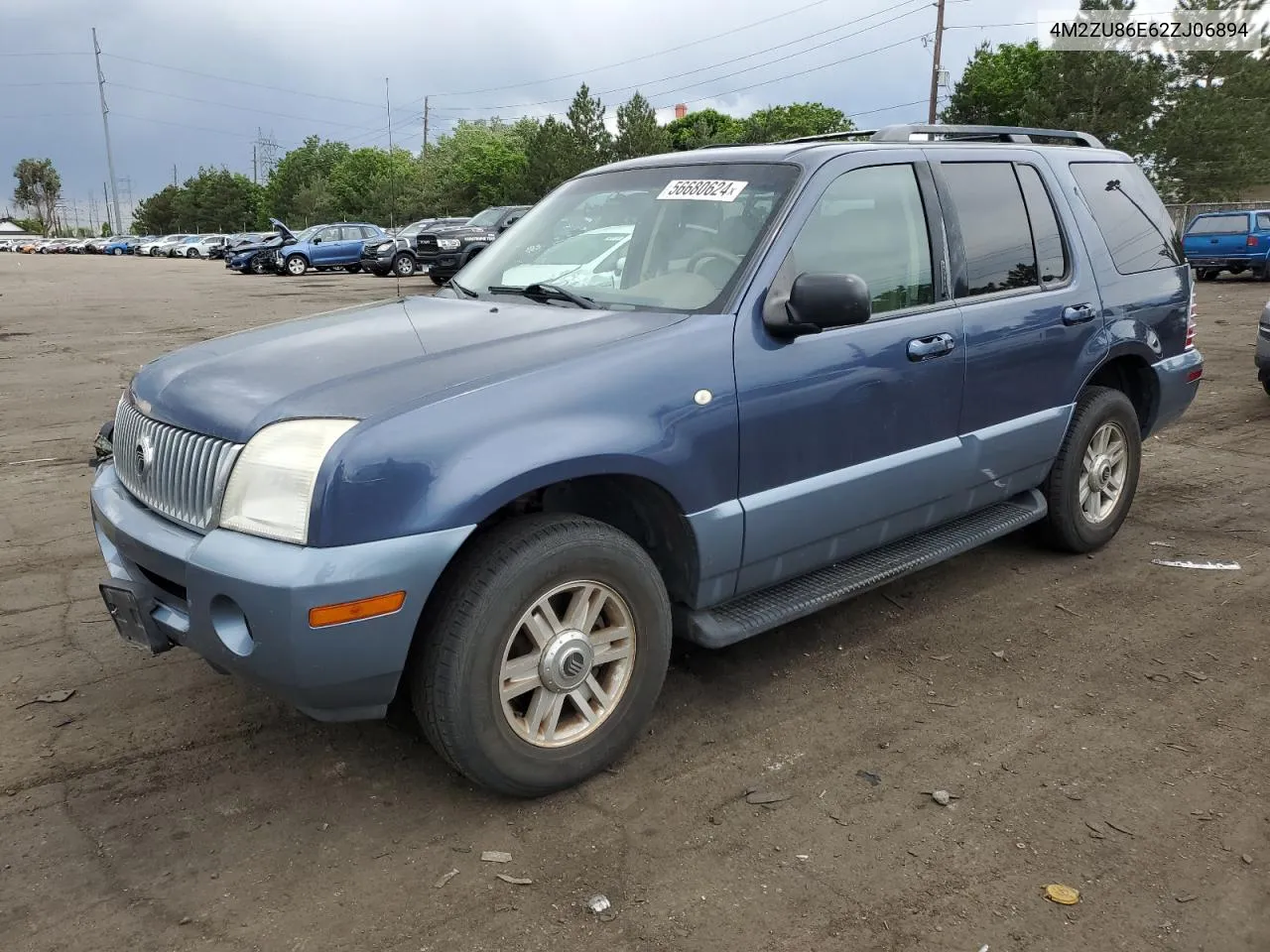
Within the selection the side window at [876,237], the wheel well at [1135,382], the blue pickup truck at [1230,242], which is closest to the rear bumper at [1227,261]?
the blue pickup truck at [1230,242]

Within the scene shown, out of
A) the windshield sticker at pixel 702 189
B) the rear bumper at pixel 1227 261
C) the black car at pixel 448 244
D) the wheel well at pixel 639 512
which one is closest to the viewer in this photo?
the wheel well at pixel 639 512

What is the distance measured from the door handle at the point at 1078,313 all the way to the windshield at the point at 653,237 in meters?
1.63

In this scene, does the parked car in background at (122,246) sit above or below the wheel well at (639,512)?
above

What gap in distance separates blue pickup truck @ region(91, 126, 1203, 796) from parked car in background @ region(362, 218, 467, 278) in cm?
2369

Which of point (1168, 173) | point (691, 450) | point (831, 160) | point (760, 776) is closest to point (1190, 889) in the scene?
point (760, 776)

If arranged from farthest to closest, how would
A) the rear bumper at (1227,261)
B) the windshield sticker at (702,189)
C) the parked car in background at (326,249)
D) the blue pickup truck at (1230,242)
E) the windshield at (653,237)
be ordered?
the parked car in background at (326,249) < the rear bumper at (1227,261) < the blue pickup truck at (1230,242) < the windshield sticker at (702,189) < the windshield at (653,237)

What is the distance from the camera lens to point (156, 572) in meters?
2.89

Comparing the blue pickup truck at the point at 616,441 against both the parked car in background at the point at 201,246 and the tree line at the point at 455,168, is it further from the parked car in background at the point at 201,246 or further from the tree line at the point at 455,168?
the parked car in background at the point at 201,246

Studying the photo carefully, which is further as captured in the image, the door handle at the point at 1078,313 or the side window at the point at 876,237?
the door handle at the point at 1078,313

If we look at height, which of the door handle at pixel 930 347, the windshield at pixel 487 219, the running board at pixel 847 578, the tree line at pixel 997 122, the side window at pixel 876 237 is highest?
the tree line at pixel 997 122

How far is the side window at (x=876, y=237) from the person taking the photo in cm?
356

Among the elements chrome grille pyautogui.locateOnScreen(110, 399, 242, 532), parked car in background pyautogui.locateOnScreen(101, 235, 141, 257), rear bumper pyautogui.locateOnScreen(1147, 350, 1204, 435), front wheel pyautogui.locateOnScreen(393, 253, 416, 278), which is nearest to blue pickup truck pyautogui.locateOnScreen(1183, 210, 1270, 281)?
front wheel pyautogui.locateOnScreen(393, 253, 416, 278)

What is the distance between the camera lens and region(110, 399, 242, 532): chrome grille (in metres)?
2.79

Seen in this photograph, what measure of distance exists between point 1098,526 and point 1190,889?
2.74m
